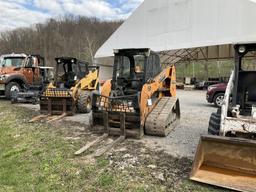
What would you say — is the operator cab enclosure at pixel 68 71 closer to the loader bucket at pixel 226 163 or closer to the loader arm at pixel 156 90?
the loader arm at pixel 156 90

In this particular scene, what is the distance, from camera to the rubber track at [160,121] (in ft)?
22.2

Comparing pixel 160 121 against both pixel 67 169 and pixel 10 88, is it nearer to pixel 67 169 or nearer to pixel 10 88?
pixel 67 169

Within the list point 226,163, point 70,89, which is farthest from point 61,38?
point 226,163

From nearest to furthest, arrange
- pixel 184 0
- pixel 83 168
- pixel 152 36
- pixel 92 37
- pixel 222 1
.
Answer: pixel 83 168, pixel 222 1, pixel 184 0, pixel 152 36, pixel 92 37

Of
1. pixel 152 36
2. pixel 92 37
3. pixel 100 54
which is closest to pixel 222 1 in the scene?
pixel 152 36

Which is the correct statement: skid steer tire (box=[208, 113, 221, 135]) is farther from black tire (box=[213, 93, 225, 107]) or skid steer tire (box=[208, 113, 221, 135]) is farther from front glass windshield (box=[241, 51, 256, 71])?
black tire (box=[213, 93, 225, 107])

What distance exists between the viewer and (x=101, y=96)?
23.4 ft

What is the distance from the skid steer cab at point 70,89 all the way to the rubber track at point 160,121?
3.75 meters

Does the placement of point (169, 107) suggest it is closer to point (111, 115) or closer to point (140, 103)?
point (140, 103)

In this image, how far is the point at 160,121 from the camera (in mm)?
6777

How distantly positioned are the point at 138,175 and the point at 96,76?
764 centimetres

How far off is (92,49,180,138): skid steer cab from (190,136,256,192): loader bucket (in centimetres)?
224

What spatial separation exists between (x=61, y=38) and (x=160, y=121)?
47.5 metres

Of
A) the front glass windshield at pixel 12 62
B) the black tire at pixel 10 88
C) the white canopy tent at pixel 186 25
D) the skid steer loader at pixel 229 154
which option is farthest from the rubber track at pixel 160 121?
the front glass windshield at pixel 12 62
